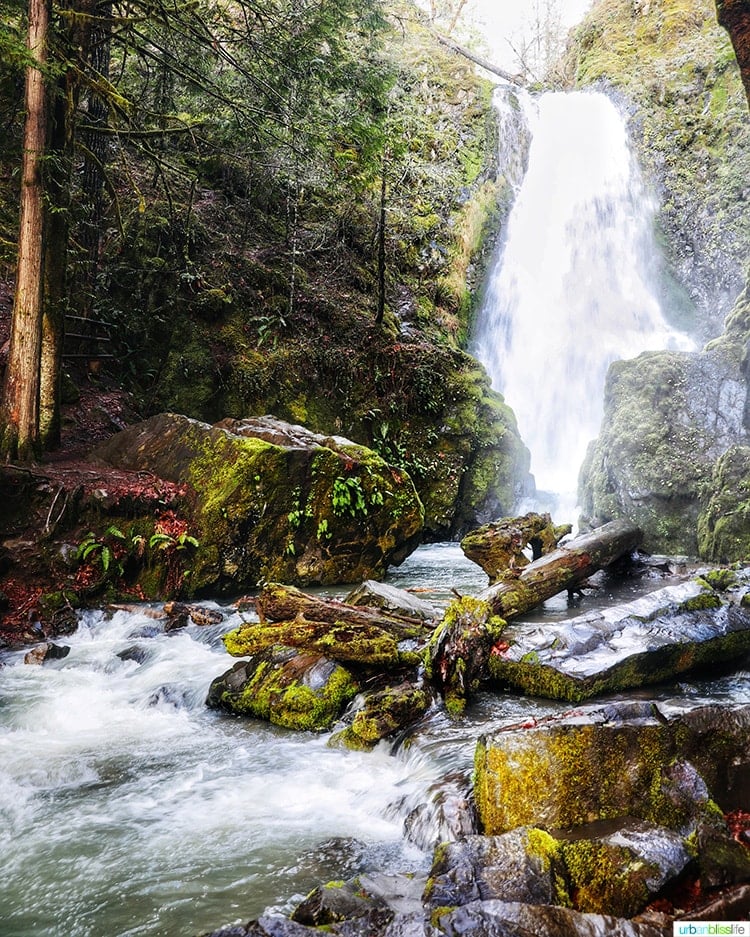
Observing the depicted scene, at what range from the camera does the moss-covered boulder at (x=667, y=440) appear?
1095cm

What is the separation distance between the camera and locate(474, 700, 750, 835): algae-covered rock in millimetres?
2725

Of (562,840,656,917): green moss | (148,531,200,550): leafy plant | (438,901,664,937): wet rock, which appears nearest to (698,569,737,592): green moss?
(562,840,656,917): green moss

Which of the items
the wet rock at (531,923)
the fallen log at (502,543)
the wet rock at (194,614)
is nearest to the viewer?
the wet rock at (531,923)

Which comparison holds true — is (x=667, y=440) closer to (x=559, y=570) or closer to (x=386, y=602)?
(x=559, y=570)

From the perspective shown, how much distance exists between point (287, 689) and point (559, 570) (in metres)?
3.62

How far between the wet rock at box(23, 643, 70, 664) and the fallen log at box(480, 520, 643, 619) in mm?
4166

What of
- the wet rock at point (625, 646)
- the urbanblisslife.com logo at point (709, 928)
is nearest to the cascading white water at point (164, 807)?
the urbanblisslife.com logo at point (709, 928)

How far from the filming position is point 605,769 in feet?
9.24

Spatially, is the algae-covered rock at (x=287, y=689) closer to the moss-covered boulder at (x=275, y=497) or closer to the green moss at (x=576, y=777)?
the green moss at (x=576, y=777)

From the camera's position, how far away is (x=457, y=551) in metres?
12.6

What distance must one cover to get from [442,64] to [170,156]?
17.1m

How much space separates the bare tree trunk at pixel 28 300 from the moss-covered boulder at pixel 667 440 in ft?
31.9

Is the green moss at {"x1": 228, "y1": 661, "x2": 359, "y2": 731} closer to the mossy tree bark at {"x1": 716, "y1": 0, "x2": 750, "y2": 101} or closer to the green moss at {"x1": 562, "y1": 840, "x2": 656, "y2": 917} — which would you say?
the green moss at {"x1": 562, "y1": 840, "x2": 656, "y2": 917}

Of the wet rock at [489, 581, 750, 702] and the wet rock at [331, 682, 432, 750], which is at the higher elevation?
the wet rock at [489, 581, 750, 702]
